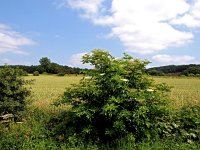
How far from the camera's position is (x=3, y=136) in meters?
9.90

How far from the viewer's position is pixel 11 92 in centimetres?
1167

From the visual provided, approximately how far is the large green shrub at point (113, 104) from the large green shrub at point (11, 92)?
77.4 inches

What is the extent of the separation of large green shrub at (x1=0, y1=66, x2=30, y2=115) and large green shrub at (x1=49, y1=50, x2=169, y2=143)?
1965mm

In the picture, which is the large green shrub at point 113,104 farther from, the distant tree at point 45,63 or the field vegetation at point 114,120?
the distant tree at point 45,63

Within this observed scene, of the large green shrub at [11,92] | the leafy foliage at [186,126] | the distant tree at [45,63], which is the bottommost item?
the leafy foliage at [186,126]

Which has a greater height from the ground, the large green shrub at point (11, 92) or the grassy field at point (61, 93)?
the large green shrub at point (11, 92)

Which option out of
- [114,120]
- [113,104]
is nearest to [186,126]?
[114,120]

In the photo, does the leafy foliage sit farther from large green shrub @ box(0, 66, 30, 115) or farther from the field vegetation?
large green shrub @ box(0, 66, 30, 115)

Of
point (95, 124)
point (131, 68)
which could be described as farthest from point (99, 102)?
point (131, 68)

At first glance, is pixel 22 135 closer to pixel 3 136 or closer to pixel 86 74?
pixel 3 136

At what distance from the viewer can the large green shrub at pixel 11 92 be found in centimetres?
1154

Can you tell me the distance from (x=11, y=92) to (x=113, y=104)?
165 inches

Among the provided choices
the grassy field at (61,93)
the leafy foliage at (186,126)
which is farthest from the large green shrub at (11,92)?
the leafy foliage at (186,126)

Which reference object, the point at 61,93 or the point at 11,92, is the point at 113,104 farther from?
the point at 61,93
